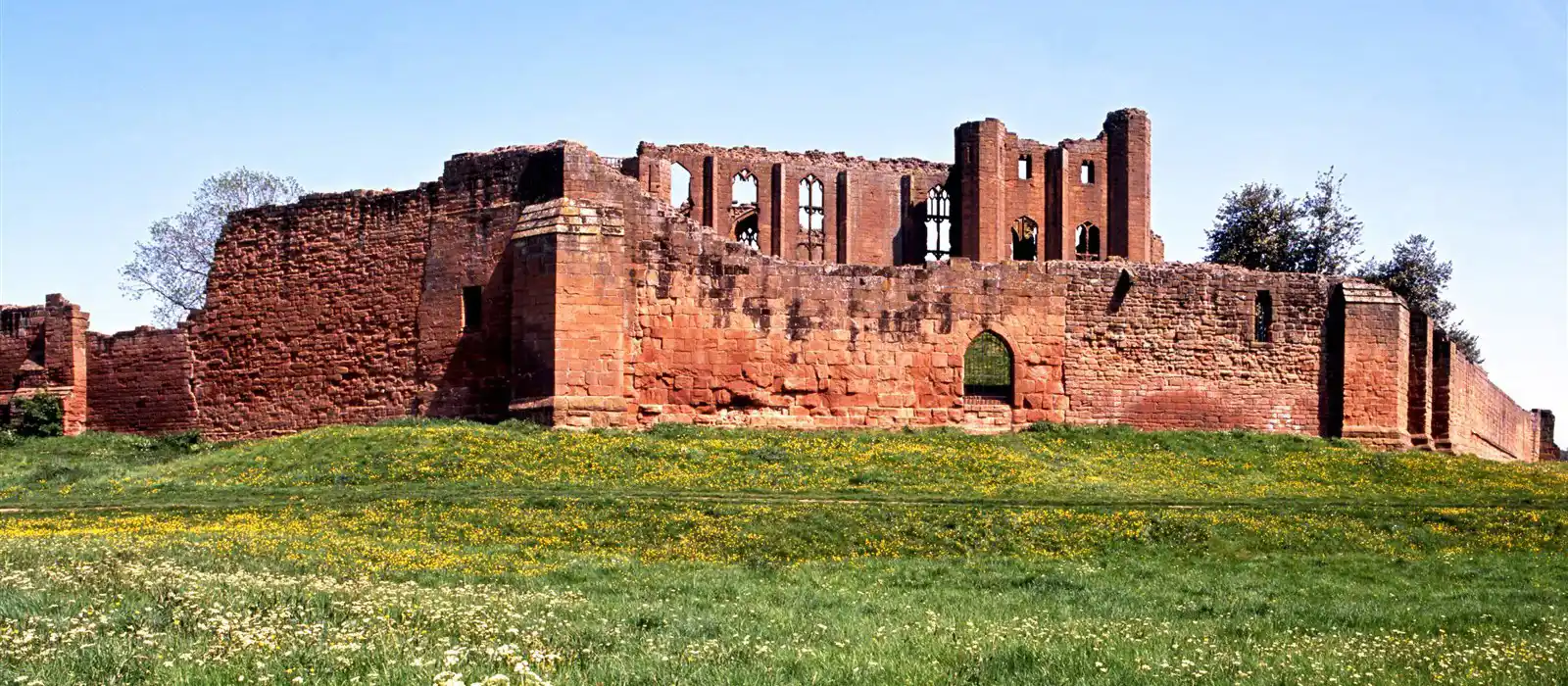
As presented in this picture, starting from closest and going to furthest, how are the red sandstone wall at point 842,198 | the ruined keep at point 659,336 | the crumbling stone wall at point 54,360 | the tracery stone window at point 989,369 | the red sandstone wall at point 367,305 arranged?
the ruined keep at point 659,336, the red sandstone wall at point 367,305, the tracery stone window at point 989,369, the crumbling stone wall at point 54,360, the red sandstone wall at point 842,198

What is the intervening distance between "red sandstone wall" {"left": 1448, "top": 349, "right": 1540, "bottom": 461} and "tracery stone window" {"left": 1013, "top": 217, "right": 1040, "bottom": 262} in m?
16.1

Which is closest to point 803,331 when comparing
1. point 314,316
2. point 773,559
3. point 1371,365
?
point 314,316

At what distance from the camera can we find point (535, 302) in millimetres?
28078

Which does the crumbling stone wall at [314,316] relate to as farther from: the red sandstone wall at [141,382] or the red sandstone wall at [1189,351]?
the red sandstone wall at [1189,351]

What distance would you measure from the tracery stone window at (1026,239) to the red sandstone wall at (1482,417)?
16094mm

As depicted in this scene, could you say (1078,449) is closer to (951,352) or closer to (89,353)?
(951,352)

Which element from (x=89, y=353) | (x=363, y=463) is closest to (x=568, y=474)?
(x=363, y=463)

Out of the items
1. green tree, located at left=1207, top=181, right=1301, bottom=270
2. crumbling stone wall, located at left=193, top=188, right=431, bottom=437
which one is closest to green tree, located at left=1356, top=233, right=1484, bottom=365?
green tree, located at left=1207, top=181, right=1301, bottom=270

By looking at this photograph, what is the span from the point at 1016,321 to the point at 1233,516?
895 cm

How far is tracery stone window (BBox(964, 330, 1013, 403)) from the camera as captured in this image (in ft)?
98.6

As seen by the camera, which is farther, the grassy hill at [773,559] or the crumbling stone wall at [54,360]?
the crumbling stone wall at [54,360]

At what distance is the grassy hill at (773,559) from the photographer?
10.8 m

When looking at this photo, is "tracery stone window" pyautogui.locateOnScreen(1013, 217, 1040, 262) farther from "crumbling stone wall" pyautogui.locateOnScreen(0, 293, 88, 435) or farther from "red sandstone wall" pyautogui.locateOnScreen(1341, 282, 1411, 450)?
"crumbling stone wall" pyautogui.locateOnScreen(0, 293, 88, 435)

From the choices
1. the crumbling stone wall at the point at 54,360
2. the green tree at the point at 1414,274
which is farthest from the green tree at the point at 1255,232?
the crumbling stone wall at the point at 54,360
